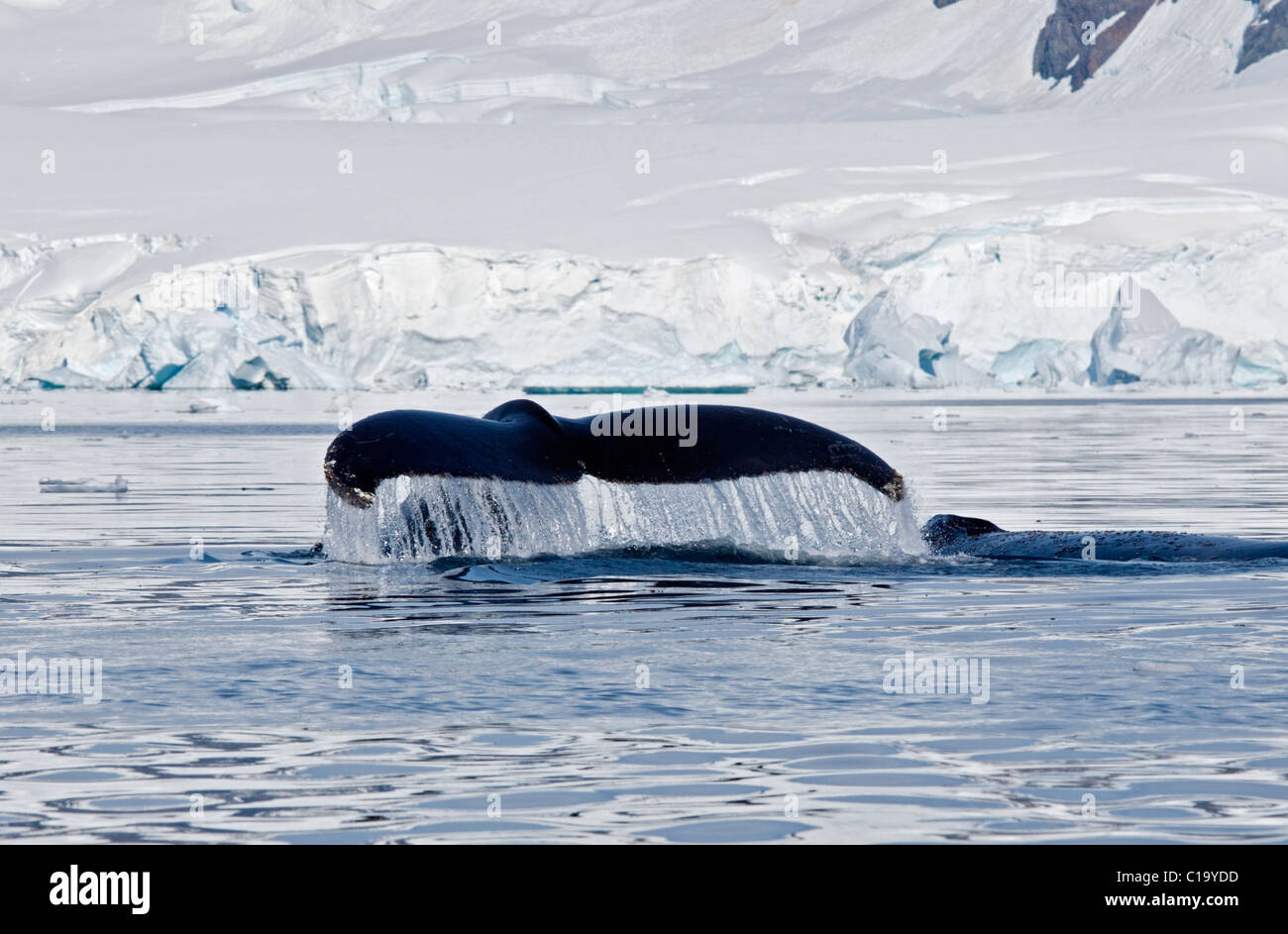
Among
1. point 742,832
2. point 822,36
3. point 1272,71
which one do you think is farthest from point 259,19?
point 742,832

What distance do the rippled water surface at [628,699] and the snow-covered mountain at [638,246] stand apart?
45.7m

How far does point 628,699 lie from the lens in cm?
625

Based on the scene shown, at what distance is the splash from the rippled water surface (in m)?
0.18

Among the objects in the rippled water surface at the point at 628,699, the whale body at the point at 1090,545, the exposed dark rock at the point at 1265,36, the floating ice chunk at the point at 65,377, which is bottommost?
the rippled water surface at the point at 628,699

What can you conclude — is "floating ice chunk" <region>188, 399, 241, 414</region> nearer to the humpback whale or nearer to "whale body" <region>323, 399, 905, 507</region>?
the humpback whale

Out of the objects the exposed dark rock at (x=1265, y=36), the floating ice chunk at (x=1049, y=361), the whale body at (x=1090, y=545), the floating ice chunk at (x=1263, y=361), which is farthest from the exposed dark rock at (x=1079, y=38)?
the whale body at (x=1090, y=545)

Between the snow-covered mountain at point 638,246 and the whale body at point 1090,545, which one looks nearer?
the whale body at point 1090,545

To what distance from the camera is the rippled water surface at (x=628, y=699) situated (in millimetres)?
4594

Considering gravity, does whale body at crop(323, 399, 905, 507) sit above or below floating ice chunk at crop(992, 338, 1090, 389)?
below

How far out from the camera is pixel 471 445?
27.9 ft

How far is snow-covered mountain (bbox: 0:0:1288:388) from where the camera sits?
2288 inches

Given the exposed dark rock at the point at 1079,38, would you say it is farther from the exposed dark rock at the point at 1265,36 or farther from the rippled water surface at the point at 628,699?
the rippled water surface at the point at 628,699

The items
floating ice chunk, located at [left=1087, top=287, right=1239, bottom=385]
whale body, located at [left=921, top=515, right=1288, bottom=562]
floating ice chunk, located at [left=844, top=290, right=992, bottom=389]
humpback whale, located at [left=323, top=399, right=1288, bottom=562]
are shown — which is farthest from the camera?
floating ice chunk, located at [left=844, top=290, right=992, bottom=389]

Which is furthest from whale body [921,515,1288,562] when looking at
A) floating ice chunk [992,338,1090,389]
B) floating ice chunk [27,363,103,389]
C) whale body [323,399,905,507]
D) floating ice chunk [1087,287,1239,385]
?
floating ice chunk [27,363,103,389]
